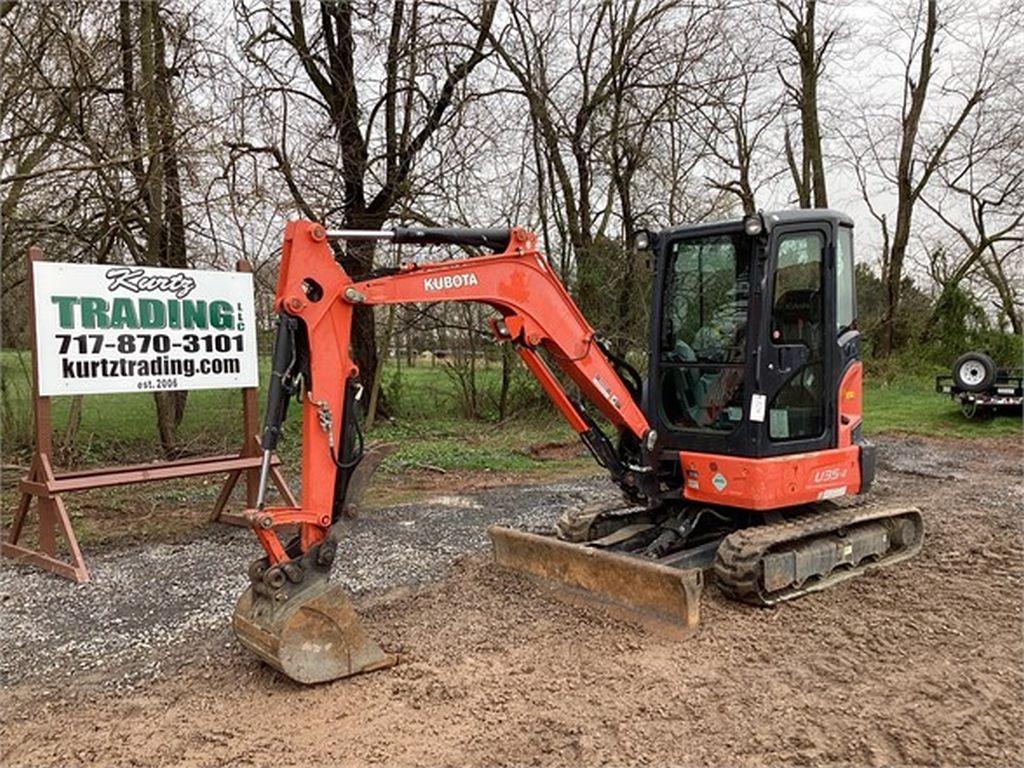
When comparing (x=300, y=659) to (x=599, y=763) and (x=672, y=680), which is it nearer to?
(x=599, y=763)

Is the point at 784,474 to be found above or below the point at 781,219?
below

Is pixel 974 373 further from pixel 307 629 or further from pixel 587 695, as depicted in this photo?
pixel 307 629

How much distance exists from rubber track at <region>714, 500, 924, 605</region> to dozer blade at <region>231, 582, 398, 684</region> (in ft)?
6.93

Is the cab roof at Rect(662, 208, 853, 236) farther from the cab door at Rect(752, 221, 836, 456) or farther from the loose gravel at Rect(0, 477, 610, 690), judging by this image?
the loose gravel at Rect(0, 477, 610, 690)

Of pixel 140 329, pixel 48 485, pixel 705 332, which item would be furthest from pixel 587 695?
pixel 140 329

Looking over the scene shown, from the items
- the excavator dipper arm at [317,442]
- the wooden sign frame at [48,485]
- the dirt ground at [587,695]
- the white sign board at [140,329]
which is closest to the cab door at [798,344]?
the dirt ground at [587,695]

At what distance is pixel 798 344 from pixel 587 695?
267cm

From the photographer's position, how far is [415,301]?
4605 mm

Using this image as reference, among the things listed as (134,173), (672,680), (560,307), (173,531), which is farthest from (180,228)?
(672,680)

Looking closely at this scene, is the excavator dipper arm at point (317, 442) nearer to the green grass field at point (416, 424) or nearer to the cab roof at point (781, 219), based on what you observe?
the cab roof at point (781, 219)

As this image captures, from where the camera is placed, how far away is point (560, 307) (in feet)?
16.9

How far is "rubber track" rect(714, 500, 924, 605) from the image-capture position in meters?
5.00

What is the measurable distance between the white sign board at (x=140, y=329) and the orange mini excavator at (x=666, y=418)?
2415 millimetres

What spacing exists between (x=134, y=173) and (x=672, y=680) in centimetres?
810
